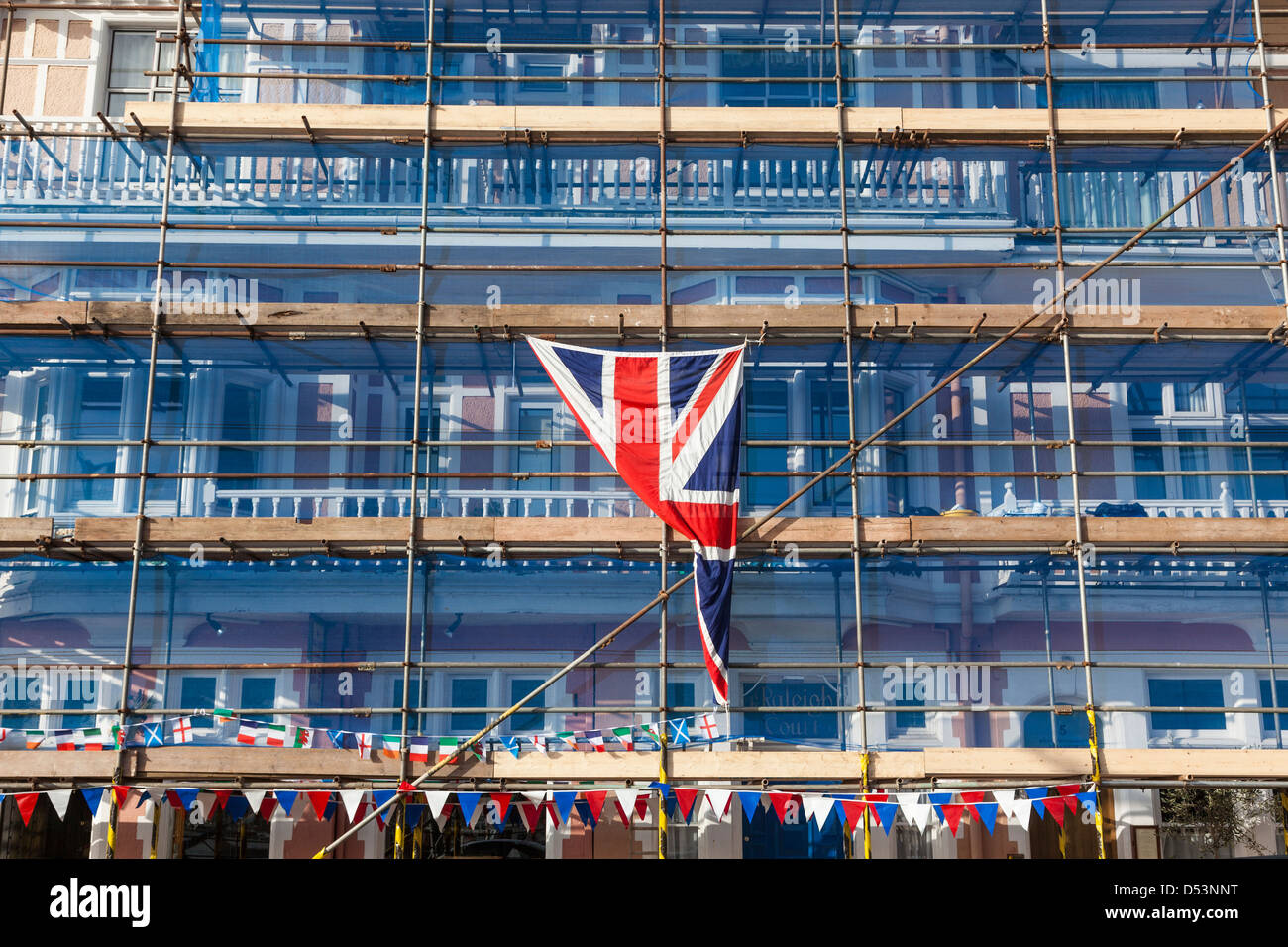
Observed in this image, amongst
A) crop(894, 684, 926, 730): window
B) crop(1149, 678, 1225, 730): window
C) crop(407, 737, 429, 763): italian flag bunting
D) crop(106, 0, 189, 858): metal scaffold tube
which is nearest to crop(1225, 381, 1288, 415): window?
crop(1149, 678, 1225, 730): window

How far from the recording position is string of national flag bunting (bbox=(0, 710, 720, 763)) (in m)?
15.1

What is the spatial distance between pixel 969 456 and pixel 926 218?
3.25m

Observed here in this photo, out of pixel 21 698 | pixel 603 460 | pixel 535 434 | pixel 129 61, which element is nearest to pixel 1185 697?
pixel 603 460

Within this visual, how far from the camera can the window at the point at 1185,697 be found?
18906mm

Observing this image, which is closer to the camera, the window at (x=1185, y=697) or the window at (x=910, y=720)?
the window at (x=910, y=720)

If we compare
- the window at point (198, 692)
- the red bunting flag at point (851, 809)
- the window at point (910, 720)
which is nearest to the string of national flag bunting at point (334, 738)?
the window at point (198, 692)

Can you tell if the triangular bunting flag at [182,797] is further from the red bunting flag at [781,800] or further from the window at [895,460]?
the window at [895,460]

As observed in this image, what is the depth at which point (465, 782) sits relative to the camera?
48.6 feet

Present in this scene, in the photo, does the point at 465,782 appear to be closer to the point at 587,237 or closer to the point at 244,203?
the point at 587,237

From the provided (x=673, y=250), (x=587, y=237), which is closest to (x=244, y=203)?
(x=587, y=237)

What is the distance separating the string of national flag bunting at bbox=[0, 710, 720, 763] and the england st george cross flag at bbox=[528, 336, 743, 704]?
1.86m

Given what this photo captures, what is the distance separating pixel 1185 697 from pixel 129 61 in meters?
18.9

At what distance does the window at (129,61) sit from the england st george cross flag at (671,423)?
36.2 feet

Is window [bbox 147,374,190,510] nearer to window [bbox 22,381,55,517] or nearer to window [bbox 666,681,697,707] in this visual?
window [bbox 22,381,55,517]
